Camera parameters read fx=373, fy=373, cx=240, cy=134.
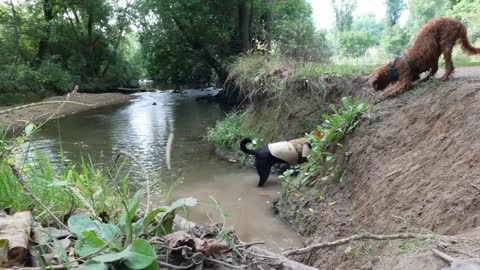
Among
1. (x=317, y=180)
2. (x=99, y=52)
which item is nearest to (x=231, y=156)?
(x=317, y=180)

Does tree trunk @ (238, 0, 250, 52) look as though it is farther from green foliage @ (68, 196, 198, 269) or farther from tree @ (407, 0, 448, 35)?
tree @ (407, 0, 448, 35)

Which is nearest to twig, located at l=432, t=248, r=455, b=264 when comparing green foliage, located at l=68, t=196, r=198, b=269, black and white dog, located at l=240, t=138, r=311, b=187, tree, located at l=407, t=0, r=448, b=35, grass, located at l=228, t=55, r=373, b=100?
green foliage, located at l=68, t=196, r=198, b=269

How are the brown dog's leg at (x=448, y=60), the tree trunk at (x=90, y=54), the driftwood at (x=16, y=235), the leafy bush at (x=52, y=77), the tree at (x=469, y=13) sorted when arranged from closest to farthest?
the driftwood at (x=16, y=235)
the brown dog's leg at (x=448, y=60)
the tree at (x=469, y=13)
the leafy bush at (x=52, y=77)
the tree trunk at (x=90, y=54)

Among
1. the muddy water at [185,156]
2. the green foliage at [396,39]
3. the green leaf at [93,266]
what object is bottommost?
the muddy water at [185,156]

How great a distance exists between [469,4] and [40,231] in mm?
22468

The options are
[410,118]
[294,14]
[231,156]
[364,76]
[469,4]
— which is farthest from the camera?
[294,14]

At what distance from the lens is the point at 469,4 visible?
18.9m

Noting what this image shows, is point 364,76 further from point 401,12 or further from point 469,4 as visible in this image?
point 401,12

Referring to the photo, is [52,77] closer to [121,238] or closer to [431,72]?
[431,72]

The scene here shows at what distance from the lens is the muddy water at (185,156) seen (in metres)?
4.90

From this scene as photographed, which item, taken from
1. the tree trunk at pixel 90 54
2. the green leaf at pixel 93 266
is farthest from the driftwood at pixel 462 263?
the tree trunk at pixel 90 54

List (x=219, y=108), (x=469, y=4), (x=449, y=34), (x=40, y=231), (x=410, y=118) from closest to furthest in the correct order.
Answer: (x=40, y=231) → (x=410, y=118) → (x=449, y=34) → (x=219, y=108) → (x=469, y=4)

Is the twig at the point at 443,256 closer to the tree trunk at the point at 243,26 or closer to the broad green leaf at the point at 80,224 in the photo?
the broad green leaf at the point at 80,224

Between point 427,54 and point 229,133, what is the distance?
4718 millimetres
